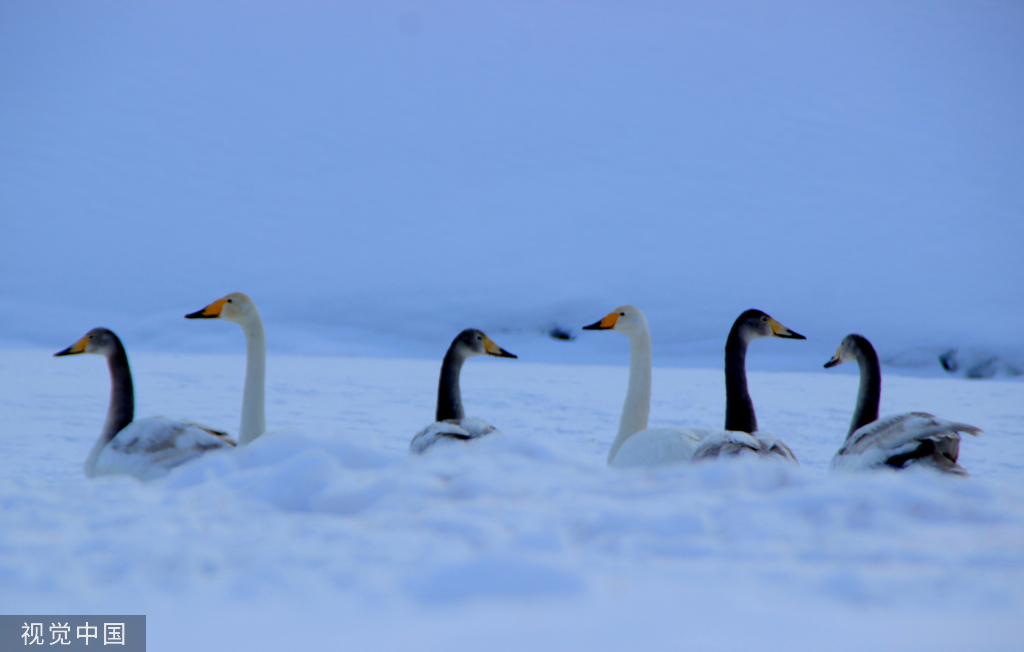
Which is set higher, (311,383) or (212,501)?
(212,501)

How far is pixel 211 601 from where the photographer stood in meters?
1.64

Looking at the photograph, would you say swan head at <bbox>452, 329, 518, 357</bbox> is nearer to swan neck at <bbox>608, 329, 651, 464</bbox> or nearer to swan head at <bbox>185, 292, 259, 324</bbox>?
swan neck at <bbox>608, 329, 651, 464</bbox>

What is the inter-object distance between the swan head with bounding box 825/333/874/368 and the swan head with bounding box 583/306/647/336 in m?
1.27

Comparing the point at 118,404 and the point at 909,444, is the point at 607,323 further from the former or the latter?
the point at 118,404

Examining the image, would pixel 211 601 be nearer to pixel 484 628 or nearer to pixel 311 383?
pixel 484 628

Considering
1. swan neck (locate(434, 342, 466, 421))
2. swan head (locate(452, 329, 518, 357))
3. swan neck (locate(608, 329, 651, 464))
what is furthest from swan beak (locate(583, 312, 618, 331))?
swan neck (locate(434, 342, 466, 421))

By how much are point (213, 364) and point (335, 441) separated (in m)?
14.9

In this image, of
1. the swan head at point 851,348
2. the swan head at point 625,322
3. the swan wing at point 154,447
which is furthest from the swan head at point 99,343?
the swan head at point 851,348

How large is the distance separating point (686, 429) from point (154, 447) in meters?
2.76

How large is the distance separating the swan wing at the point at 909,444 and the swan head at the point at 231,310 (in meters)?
3.77

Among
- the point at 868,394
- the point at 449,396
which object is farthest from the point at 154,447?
the point at 868,394

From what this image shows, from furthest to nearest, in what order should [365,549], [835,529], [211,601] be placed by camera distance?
1. [835,529]
2. [365,549]
3. [211,601]

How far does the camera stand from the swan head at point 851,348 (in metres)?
5.39

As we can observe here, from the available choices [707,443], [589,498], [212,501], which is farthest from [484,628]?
[707,443]
